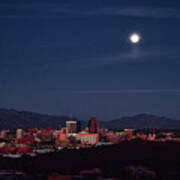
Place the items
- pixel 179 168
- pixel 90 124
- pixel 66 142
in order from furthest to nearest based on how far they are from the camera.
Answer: pixel 90 124, pixel 66 142, pixel 179 168

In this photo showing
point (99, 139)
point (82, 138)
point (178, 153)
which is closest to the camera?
point (178, 153)

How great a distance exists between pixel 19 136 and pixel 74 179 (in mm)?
142023

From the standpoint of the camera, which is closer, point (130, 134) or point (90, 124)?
point (130, 134)

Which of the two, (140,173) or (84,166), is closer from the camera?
(140,173)

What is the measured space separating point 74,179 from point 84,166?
16.0 meters

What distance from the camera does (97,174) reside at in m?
34.7

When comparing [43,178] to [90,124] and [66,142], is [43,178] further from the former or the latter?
[90,124]

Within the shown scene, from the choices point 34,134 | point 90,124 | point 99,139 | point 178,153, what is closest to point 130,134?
point 99,139

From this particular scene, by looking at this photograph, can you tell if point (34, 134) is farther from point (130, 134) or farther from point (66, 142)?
point (130, 134)

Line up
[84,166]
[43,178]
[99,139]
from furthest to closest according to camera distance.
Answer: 1. [99,139]
2. [84,166]
3. [43,178]

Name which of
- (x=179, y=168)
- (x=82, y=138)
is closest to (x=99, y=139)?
(x=82, y=138)

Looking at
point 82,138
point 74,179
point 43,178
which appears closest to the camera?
point 74,179

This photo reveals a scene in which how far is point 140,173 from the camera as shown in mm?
30906

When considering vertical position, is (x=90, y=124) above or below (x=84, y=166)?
above
